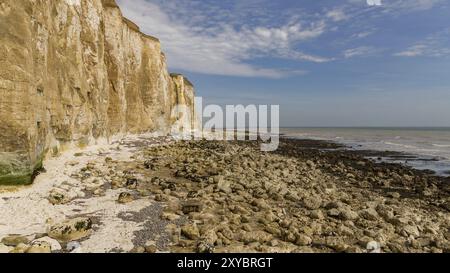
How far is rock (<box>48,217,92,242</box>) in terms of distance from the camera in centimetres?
676

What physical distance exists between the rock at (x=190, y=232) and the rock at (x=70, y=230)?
81.8 inches

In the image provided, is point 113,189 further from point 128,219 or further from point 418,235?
point 418,235

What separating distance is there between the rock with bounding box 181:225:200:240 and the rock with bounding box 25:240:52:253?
2.63m

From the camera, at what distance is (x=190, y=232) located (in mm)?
7062

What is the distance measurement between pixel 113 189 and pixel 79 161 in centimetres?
454

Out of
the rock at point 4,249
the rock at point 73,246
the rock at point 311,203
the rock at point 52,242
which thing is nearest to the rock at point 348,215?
the rock at point 311,203

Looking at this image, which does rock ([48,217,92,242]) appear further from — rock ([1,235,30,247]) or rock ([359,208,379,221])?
rock ([359,208,379,221])

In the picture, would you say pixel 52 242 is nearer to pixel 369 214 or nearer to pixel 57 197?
pixel 57 197

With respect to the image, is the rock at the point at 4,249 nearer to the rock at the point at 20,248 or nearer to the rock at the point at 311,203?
the rock at the point at 20,248

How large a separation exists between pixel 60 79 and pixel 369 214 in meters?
13.9

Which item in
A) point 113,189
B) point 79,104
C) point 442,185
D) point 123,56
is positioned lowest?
point 442,185

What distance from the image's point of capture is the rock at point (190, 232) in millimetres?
7004
